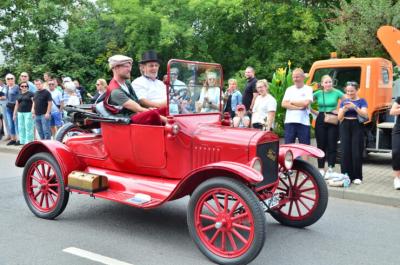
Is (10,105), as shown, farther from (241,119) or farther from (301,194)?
(301,194)

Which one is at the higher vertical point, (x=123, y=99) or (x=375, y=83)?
(x=375, y=83)

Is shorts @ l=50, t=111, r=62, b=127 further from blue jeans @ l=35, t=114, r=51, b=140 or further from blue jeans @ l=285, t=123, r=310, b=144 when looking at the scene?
blue jeans @ l=285, t=123, r=310, b=144

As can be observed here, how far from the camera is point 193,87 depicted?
15.8ft

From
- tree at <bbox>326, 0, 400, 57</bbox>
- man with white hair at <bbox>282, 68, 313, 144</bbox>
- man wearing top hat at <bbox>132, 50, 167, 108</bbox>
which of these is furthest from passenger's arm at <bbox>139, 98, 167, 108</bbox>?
tree at <bbox>326, 0, 400, 57</bbox>

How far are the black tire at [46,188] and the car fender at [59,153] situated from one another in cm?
7

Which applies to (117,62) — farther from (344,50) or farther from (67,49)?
(67,49)

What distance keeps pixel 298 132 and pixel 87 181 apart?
12.4 feet

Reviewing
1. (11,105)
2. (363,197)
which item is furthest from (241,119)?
(11,105)

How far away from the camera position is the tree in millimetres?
11609

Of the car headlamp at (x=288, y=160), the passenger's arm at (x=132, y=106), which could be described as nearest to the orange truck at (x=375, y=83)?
the car headlamp at (x=288, y=160)

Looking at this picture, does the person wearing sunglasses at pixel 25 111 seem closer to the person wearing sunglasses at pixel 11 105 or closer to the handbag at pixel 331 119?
the person wearing sunglasses at pixel 11 105

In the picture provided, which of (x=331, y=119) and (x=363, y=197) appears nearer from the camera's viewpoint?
(x=363, y=197)

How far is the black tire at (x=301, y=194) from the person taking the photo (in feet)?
15.2

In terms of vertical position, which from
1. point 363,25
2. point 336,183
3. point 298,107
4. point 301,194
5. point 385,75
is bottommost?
point 336,183
